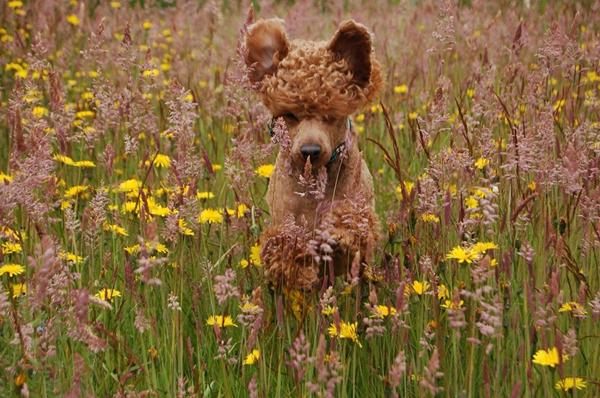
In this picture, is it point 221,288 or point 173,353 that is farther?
point 173,353

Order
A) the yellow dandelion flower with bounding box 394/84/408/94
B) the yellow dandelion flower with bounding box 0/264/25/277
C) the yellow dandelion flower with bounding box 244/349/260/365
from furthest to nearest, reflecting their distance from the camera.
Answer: the yellow dandelion flower with bounding box 394/84/408/94, the yellow dandelion flower with bounding box 0/264/25/277, the yellow dandelion flower with bounding box 244/349/260/365

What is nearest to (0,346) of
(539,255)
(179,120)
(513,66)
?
(179,120)

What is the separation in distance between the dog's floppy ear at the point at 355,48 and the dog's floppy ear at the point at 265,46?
0.68 feet

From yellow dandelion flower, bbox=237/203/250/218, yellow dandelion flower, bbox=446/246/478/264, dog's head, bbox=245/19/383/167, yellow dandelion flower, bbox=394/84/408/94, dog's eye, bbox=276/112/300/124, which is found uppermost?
yellow dandelion flower, bbox=394/84/408/94

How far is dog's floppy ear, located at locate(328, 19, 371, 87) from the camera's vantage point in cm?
257

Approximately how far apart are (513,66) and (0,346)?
8.44ft

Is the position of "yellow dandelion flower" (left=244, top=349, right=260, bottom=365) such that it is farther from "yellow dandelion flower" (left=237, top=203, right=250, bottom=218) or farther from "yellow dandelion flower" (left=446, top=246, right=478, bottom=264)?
"yellow dandelion flower" (left=237, top=203, right=250, bottom=218)

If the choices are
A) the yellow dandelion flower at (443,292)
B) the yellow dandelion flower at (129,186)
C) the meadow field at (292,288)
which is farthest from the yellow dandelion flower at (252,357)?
the yellow dandelion flower at (129,186)

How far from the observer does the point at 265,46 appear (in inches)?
108

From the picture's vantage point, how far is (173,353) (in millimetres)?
1816

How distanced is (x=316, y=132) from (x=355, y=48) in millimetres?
397

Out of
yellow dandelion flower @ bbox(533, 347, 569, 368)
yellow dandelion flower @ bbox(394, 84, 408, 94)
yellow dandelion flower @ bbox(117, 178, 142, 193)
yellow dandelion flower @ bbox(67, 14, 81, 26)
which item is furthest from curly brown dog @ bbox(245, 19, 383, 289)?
yellow dandelion flower @ bbox(67, 14, 81, 26)

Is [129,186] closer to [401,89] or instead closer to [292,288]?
[292,288]

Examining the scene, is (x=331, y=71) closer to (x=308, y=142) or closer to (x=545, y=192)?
(x=308, y=142)
